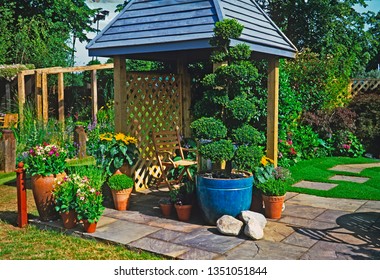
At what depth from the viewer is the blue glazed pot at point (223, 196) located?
4.86 meters

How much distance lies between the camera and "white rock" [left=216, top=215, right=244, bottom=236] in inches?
183

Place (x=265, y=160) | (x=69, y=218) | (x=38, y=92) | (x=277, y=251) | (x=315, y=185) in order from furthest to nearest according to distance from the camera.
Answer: (x=38, y=92) < (x=315, y=185) < (x=265, y=160) < (x=69, y=218) < (x=277, y=251)

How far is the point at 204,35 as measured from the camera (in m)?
5.27

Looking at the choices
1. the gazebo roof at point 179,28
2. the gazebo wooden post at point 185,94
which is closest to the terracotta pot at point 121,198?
the gazebo roof at point 179,28

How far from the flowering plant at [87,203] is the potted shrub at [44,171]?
55 centimetres

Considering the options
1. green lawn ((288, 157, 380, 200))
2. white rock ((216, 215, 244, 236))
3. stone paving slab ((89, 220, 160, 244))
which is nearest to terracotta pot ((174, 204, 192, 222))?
stone paving slab ((89, 220, 160, 244))

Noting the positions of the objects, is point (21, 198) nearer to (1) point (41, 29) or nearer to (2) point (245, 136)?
(2) point (245, 136)

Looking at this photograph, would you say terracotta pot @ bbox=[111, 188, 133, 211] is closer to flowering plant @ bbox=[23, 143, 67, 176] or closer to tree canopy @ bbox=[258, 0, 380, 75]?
flowering plant @ bbox=[23, 143, 67, 176]

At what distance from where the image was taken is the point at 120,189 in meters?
5.62

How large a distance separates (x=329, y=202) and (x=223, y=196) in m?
2.07

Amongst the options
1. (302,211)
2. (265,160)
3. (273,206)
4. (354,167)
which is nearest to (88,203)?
(273,206)

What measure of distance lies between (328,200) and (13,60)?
1259 cm

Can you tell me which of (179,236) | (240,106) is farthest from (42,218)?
(240,106)
